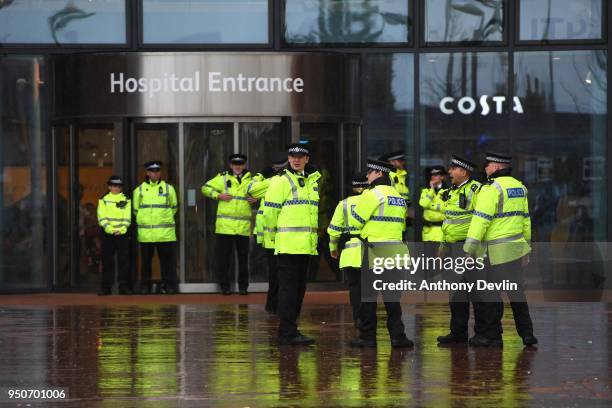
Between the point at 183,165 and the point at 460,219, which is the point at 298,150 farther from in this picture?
the point at 183,165

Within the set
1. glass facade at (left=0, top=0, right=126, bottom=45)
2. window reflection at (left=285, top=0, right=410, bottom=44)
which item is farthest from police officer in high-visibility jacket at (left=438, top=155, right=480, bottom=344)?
glass facade at (left=0, top=0, right=126, bottom=45)

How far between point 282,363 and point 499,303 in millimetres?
2374

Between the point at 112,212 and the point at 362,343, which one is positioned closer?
the point at 362,343

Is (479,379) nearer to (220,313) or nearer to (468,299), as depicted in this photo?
(468,299)

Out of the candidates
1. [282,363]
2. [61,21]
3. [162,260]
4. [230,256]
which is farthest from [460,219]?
[61,21]

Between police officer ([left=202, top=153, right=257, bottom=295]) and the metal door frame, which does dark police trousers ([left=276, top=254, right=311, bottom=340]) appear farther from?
the metal door frame

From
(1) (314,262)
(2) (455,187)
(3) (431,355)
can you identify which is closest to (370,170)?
(2) (455,187)

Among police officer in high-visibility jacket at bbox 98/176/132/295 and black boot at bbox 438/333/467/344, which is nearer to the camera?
black boot at bbox 438/333/467/344

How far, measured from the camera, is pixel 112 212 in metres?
19.8

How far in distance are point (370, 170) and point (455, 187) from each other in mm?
1030

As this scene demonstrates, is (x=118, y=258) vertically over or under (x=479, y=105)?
under

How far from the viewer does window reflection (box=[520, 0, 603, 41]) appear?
20.9 metres

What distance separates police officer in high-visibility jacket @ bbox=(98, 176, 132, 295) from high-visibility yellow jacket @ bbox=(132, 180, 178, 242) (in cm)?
23

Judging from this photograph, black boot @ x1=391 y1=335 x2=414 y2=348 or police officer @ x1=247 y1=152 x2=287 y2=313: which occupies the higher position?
police officer @ x1=247 y1=152 x2=287 y2=313
